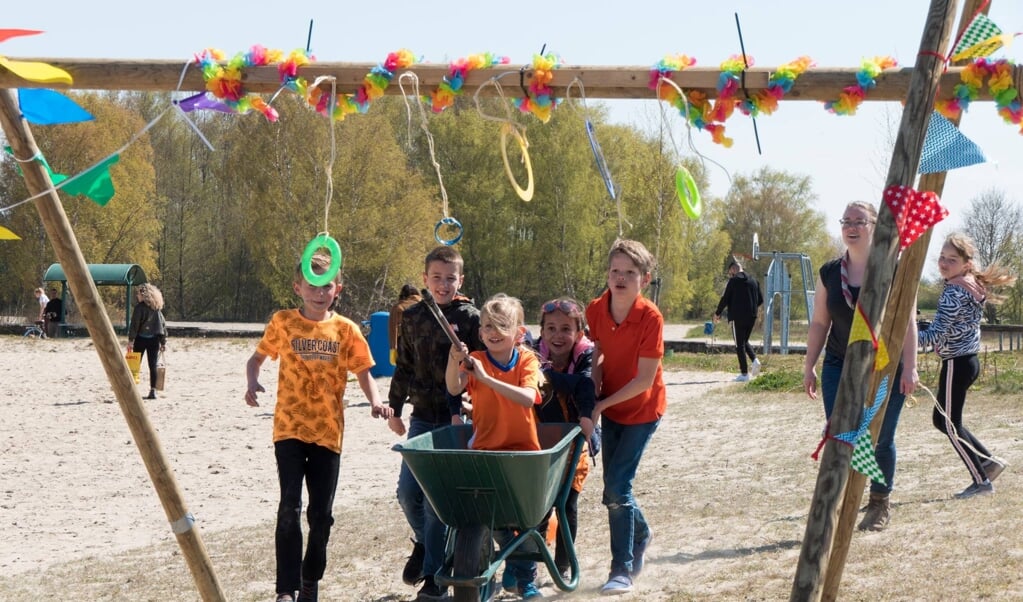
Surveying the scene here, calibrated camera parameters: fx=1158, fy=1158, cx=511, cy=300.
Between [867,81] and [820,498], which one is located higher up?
[867,81]

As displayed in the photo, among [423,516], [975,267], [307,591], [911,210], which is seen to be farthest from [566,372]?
[975,267]

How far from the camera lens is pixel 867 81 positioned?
13.2 ft

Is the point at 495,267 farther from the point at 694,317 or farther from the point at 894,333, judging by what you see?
the point at 894,333

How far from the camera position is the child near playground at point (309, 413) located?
16.6 feet

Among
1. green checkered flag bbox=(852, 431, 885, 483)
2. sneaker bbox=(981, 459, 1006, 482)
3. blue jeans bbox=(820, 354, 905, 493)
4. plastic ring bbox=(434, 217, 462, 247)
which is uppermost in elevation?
plastic ring bbox=(434, 217, 462, 247)

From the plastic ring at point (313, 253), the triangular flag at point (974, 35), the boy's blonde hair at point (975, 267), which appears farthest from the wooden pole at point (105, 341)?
the boy's blonde hair at point (975, 267)

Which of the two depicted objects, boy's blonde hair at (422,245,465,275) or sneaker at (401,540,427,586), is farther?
sneaker at (401,540,427,586)

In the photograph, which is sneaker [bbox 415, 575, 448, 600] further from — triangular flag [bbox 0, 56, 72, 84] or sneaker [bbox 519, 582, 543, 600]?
triangular flag [bbox 0, 56, 72, 84]

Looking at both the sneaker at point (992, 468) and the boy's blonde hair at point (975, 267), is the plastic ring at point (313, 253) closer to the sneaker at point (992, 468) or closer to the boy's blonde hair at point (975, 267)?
the boy's blonde hair at point (975, 267)

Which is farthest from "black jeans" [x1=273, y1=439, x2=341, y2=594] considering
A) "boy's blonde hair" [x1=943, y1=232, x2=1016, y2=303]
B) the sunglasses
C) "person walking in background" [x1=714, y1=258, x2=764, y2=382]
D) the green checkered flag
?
"person walking in background" [x1=714, y1=258, x2=764, y2=382]

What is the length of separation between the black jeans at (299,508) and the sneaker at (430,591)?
0.47 m

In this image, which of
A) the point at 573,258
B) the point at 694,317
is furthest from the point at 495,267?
the point at 694,317

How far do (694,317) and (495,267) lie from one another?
40.2ft

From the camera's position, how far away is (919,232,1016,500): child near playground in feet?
23.1
